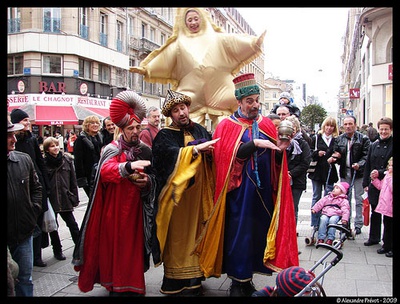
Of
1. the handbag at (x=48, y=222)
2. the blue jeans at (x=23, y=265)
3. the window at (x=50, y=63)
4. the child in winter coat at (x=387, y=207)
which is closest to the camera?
the blue jeans at (x=23, y=265)

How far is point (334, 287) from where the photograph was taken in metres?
3.71

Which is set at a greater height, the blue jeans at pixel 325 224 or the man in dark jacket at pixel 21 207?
the man in dark jacket at pixel 21 207

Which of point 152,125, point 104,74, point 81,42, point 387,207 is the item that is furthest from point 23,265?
point 387,207

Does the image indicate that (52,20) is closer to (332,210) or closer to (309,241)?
(332,210)

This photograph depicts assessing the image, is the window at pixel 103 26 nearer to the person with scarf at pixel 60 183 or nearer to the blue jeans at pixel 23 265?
the person with scarf at pixel 60 183

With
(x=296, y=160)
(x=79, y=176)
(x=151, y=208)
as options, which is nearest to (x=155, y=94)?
(x=79, y=176)

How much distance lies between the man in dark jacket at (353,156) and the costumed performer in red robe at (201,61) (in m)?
2.06

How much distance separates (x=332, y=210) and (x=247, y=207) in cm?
222

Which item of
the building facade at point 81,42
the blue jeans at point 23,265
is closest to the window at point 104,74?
the building facade at point 81,42

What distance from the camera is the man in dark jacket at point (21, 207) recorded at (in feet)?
10.00

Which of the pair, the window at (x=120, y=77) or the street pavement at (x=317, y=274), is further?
the window at (x=120, y=77)

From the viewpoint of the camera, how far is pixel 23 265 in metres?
3.24

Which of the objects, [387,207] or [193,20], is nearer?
[193,20]
